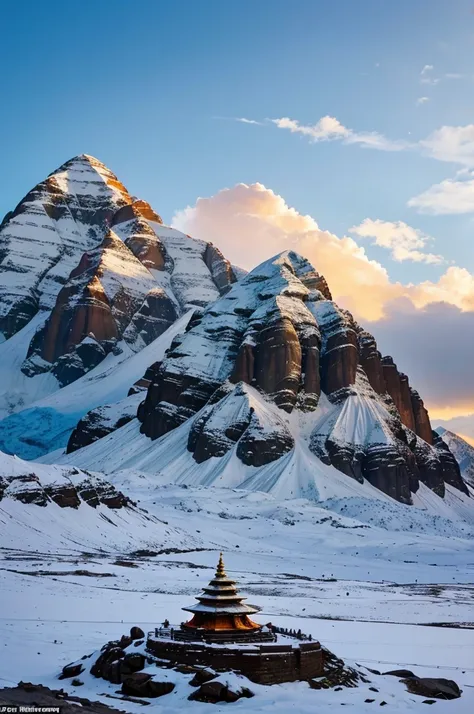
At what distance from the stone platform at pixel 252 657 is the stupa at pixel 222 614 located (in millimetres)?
1083

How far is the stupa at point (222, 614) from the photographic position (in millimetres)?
43456

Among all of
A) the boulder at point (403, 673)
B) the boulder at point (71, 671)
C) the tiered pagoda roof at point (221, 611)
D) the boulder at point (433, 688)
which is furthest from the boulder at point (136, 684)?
the boulder at point (403, 673)

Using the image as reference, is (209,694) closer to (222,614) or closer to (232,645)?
(232,645)

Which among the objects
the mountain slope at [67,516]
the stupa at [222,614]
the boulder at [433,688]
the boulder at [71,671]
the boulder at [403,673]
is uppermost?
the mountain slope at [67,516]

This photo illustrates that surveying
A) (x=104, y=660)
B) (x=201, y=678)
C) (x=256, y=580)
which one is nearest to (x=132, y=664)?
(x=104, y=660)

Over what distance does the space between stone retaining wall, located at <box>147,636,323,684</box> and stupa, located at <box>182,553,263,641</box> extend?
1702 millimetres

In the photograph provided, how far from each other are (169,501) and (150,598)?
99475mm

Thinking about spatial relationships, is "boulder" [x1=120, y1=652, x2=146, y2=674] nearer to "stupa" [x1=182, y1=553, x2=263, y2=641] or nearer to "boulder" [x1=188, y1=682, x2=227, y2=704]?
"stupa" [x1=182, y1=553, x2=263, y2=641]

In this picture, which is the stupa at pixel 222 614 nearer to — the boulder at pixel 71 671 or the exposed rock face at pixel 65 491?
the boulder at pixel 71 671

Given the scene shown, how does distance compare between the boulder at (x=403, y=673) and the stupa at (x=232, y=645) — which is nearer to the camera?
the stupa at (x=232, y=645)

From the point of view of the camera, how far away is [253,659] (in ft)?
134

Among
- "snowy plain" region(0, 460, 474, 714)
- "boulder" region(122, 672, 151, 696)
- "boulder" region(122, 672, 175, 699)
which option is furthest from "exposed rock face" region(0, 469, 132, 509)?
"boulder" region(122, 672, 175, 699)

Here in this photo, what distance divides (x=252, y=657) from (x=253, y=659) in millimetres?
87

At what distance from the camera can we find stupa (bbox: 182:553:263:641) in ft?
143
